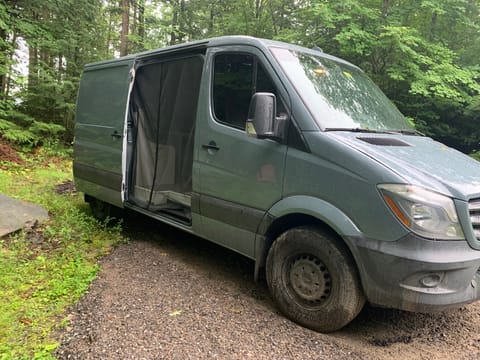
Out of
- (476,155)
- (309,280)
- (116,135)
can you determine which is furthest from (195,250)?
(476,155)

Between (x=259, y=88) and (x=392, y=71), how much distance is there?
6075mm

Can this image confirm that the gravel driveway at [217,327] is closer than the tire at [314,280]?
Yes

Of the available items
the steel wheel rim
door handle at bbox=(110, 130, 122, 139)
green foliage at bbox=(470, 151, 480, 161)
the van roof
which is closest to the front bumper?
the steel wheel rim

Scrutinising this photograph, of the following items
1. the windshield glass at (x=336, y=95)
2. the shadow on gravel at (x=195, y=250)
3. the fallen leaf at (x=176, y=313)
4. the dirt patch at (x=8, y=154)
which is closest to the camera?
the fallen leaf at (x=176, y=313)

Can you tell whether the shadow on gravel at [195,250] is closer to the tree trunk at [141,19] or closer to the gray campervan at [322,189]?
the gray campervan at [322,189]

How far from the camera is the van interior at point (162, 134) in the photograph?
192 inches

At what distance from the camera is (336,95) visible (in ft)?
11.0

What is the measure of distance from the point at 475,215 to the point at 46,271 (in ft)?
12.6

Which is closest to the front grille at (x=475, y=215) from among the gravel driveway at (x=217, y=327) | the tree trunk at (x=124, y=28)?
the gravel driveway at (x=217, y=327)

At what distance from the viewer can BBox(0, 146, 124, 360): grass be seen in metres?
2.62

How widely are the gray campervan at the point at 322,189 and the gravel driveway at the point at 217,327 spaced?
254 millimetres

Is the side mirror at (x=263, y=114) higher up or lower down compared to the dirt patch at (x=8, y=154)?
higher up

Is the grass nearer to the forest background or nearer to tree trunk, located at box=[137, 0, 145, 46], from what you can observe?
the forest background

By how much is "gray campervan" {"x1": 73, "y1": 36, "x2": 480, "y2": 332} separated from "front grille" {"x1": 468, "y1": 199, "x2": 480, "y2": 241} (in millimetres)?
12
